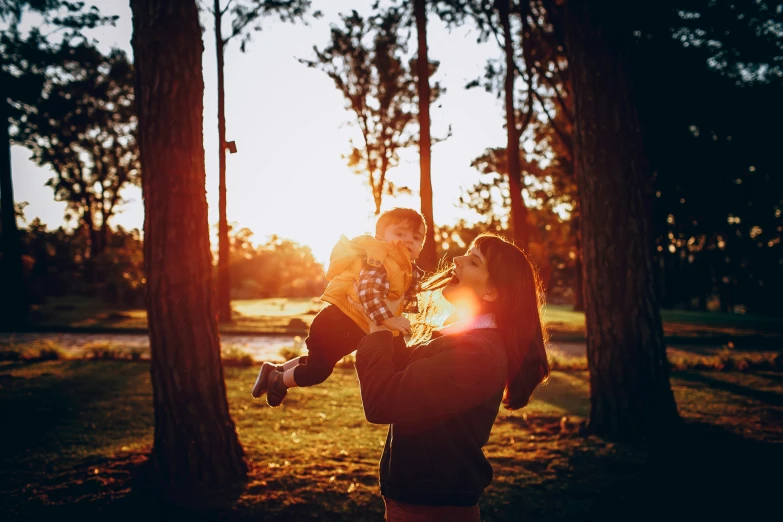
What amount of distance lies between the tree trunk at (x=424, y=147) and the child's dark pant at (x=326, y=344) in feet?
18.5

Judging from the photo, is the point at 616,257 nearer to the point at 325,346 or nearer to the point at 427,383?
the point at 325,346

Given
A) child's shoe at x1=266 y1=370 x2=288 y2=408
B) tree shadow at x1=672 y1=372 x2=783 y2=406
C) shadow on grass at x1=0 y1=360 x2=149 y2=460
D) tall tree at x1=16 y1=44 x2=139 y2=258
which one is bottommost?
tree shadow at x1=672 y1=372 x2=783 y2=406

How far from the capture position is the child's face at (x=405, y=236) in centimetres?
330

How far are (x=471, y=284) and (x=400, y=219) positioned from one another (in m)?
1.14

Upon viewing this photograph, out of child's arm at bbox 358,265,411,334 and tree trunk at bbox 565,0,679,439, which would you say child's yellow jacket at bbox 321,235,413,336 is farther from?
tree trunk at bbox 565,0,679,439

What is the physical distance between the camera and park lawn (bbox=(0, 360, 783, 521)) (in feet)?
16.1

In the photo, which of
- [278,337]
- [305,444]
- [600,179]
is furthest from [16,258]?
[600,179]

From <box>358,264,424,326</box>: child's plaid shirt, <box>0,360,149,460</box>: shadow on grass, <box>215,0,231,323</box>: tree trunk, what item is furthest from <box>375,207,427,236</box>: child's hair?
<box>215,0,231,323</box>: tree trunk

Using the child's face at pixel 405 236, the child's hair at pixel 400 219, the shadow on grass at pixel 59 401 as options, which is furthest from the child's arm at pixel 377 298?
the shadow on grass at pixel 59 401

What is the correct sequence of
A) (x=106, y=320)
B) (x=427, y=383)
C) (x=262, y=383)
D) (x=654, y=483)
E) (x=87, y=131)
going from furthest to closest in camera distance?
(x=87, y=131)
(x=106, y=320)
(x=654, y=483)
(x=262, y=383)
(x=427, y=383)

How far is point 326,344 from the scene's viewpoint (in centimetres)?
323

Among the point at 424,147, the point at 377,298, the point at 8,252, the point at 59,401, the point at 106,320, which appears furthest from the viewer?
the point at 106,320

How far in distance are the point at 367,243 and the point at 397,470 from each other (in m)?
1.36

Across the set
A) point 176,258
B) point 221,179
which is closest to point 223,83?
point 221,179
